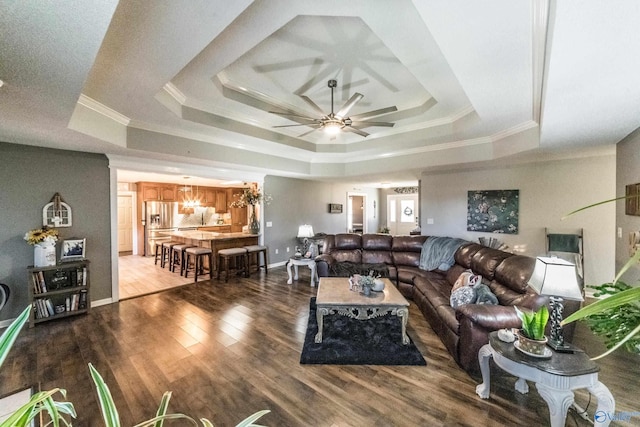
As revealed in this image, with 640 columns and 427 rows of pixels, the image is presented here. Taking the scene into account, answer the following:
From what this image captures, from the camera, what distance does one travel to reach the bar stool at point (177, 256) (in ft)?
19.6

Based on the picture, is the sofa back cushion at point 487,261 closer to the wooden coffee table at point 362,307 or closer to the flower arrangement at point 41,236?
the wooden coffee table at point 362,307

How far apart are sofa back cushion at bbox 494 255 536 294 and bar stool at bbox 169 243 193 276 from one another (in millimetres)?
5852

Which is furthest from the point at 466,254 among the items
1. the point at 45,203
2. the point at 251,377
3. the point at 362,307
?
the point at 45,203

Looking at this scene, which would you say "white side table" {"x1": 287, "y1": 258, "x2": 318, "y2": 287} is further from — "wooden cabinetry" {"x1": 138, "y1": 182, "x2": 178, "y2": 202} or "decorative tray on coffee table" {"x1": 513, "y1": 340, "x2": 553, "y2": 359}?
"wooden cabinetry" {"x1": 138, "y1": 182, "x2": 178, "y2": 202}

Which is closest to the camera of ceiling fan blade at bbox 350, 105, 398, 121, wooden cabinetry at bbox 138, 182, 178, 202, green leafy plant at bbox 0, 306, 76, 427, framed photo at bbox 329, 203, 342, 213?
green leafy plant at bbox 0, 306, 76, 427

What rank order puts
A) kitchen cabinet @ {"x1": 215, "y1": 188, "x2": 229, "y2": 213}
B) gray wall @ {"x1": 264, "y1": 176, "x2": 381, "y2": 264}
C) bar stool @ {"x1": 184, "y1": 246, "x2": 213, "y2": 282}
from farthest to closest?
kitchen cabinet @ {"x1": 215, "y1": 188, "x2": 229, "y2": 213}, gray wall @ {"x1": 264, "y1": 176, "x2": 381, "y2": 264}, bar stool @ {"x1": 184, "y1": 246, "x2": 213, "y2": 282}

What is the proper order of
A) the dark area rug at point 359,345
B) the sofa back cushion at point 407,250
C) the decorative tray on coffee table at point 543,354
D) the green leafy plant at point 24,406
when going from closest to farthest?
1. the green leafy plant at point 24,406
2. the decorative tray on coffee table at point 543,354
3. the dark area rug at point 359,345
4. the sofa back cushion at point 407,250

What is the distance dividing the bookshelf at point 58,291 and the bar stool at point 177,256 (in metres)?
2.07

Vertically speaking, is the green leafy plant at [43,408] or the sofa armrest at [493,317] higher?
the green leafy plant at [43,408]

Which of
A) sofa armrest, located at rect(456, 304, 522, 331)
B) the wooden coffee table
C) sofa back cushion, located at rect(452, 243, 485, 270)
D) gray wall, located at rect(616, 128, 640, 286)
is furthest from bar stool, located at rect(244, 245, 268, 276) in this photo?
gray wall, located at rect(616, 128, 640, 286)

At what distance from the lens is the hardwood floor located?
78.6 inches

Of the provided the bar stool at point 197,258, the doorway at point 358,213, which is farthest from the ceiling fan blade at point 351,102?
the doorway at point 358,213

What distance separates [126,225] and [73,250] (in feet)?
17.1

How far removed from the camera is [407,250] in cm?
516
